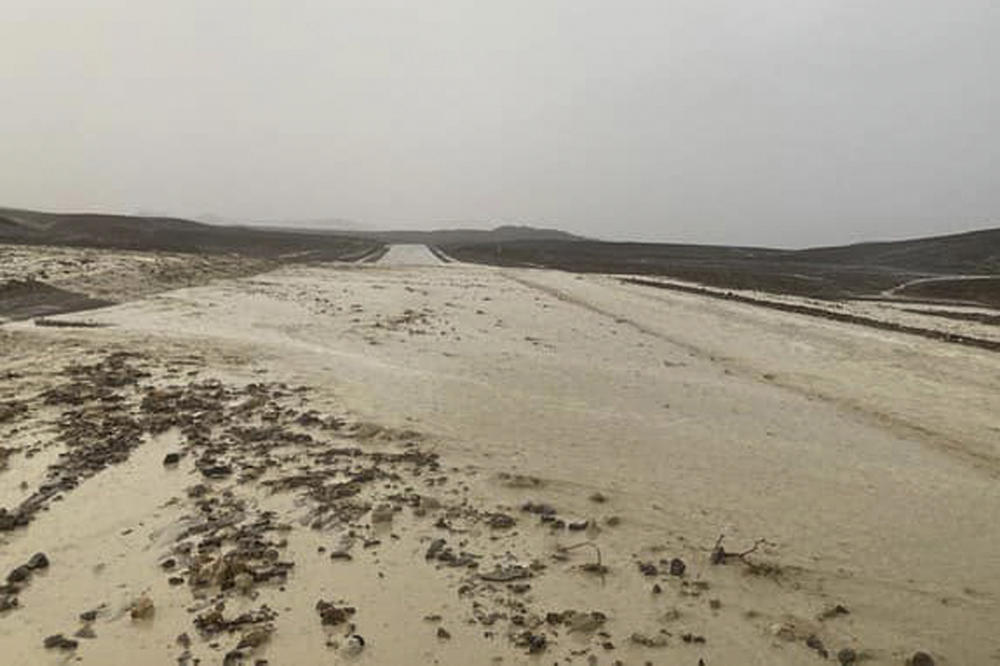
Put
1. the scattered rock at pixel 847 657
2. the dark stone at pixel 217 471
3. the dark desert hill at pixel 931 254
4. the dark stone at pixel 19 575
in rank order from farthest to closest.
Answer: the dark desert hill at pixel 931 254 < the dark stone at pixel 217 471 < the dark stone at pixel 19 575 < the scattered rock at pixel 847 657

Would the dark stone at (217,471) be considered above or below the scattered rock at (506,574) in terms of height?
above

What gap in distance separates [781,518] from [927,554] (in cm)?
117

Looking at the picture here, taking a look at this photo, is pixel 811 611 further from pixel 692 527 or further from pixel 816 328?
pixel 816 328

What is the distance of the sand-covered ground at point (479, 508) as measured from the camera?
198 inches

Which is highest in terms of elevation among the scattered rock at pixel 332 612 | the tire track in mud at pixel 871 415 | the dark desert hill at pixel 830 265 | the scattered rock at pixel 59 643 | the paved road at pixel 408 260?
the dark desert hill at pixel 830 265

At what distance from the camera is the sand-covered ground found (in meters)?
5.02

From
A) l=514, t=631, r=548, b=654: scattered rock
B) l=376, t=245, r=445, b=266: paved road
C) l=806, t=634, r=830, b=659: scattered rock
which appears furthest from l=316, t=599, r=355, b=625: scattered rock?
l=376, t=245, r=445, b=266: paved road

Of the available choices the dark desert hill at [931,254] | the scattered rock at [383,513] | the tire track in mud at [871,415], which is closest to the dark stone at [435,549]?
the scattered rock at [383,513]

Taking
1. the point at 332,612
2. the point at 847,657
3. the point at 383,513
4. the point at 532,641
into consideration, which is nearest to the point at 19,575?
the point at 332,612

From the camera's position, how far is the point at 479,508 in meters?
7.11

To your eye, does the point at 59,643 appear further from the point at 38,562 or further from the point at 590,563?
the point at 590,563

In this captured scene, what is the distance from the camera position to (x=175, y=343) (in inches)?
586

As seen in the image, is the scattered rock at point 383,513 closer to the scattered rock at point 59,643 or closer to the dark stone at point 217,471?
the dark stone at point 217,471

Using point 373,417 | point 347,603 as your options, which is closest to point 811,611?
point 347,603
